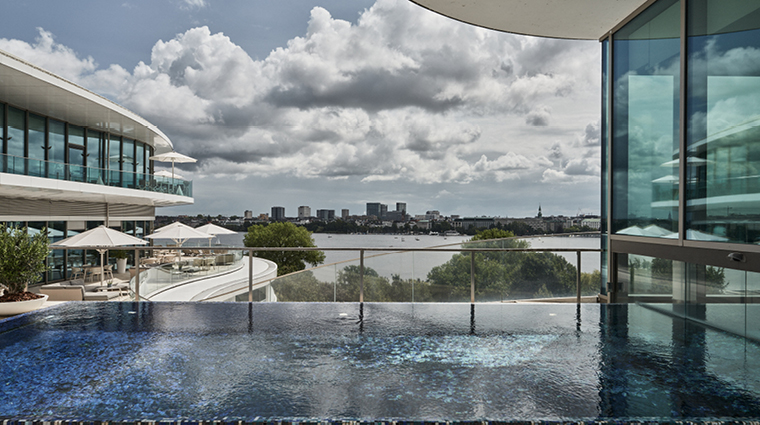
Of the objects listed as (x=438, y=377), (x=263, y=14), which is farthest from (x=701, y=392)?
(x=263, y=14)

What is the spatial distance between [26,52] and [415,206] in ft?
160

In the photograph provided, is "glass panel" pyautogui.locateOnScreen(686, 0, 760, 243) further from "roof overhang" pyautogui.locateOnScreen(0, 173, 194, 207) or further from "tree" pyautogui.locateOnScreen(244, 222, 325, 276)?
"tree" pyautogui.locateOnScreen(244, 222, 325, 276)

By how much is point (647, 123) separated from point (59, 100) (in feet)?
52.9

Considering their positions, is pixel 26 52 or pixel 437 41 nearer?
pixel 26 52

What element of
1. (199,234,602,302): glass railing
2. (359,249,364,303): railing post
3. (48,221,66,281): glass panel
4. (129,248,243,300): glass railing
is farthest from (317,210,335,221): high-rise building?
(359,249,364,303): railing post

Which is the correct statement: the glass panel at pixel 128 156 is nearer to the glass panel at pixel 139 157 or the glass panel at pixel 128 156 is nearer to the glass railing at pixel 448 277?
the glass panel at pixel 139 157

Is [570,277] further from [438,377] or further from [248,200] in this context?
[248,200]

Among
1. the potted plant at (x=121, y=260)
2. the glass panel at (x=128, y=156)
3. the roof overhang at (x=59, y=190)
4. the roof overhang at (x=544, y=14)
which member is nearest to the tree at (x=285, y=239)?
the glass panel at (x=128, y=156)

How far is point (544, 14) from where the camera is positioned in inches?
237

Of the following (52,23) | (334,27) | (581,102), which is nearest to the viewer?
(52,23)

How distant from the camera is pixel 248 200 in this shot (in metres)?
63.8

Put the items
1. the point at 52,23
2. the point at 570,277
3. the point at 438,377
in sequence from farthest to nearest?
the point at 52,23
the point at 570,277
the point at 438,377

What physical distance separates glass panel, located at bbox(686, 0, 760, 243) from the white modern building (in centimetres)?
1396

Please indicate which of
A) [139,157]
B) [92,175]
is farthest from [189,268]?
[139,157]
